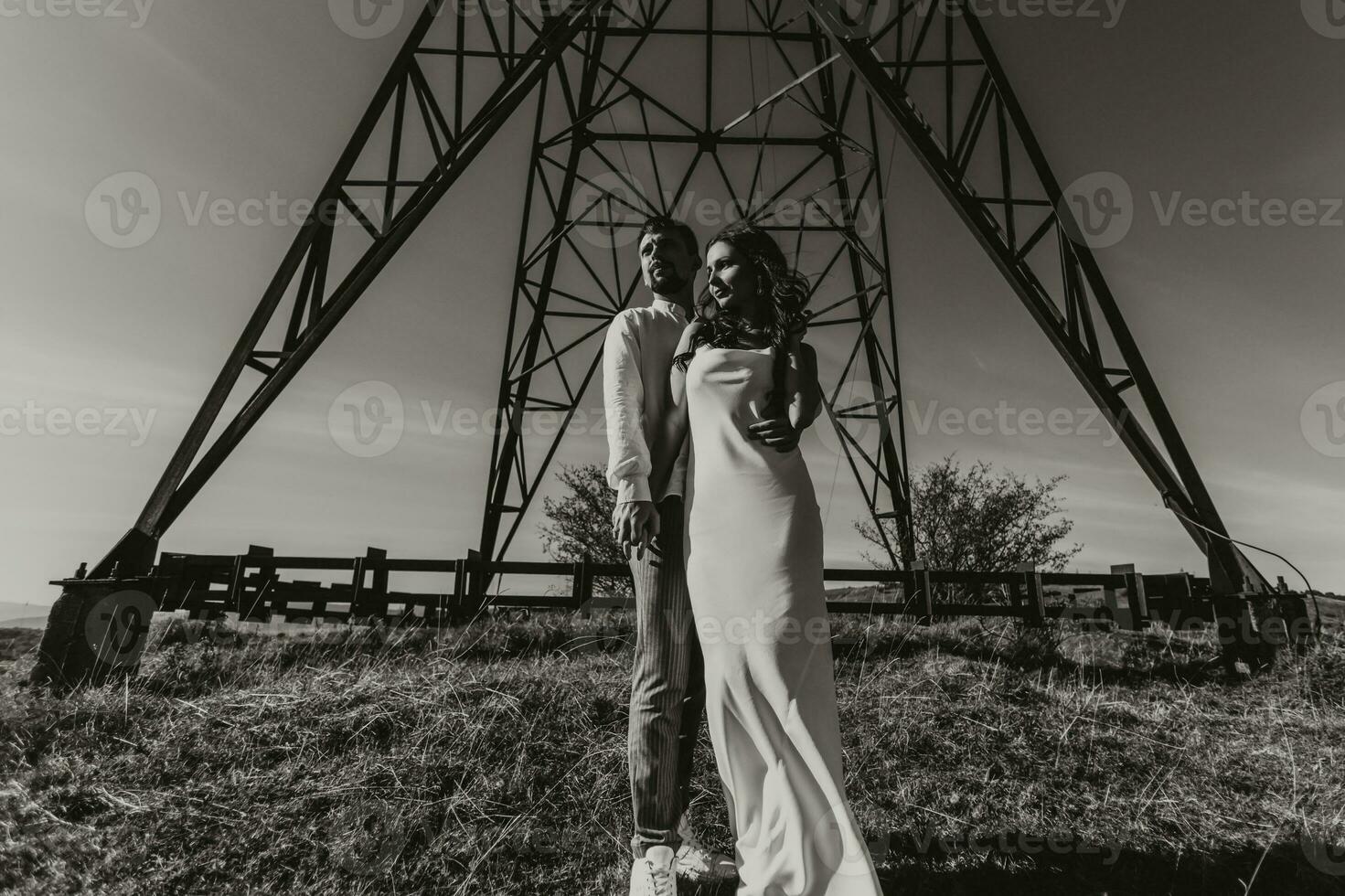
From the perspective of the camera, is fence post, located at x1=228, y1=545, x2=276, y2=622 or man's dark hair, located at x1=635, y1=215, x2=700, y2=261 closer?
man's dark hair, located at x1=635, y1=215, x2=700, y2=261

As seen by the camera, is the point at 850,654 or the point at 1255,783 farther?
the point at 850,654

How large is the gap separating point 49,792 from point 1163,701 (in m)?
6.43

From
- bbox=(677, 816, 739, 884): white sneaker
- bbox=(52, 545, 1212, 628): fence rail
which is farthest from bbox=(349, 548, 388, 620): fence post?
bbox=(677, 816, 739, 884): white sneaker

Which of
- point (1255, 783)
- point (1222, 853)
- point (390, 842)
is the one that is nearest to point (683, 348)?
point (390, 842)

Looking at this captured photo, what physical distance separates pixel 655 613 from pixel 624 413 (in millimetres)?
682

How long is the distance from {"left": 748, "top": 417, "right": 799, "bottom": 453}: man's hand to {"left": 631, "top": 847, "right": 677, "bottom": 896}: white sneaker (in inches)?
52.6

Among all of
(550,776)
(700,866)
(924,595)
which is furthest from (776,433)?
(924,595)

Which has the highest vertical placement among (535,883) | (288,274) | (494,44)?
(494,44)

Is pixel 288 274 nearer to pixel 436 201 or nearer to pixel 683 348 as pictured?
pixel 436 201

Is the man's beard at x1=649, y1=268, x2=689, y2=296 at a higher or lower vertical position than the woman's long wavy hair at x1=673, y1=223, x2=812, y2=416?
higher

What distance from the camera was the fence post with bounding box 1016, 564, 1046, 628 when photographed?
269 inches

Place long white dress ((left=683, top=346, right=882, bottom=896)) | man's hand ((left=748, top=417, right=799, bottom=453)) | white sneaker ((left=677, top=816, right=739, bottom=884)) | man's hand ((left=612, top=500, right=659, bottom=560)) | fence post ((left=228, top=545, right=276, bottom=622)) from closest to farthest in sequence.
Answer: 1. long white dress ((left=683, top=346, right=882, bottom=896))
2. man's hand ((left=748, top=417, right=799, bottom=453))
3. man's hand ((left=612, top=500, right=659, bottom=560))
4. white sneaker ((left=677, top=816, right=739, bottom=884))
5. fence post ((left=228, top=545, right=276, bottom=622))

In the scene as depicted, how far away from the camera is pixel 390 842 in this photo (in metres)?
3.01

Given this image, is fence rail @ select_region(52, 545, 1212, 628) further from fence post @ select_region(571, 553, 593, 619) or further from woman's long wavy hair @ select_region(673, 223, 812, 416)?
woman's long wavy hair @ select_region(673, 223, 812, 416)
